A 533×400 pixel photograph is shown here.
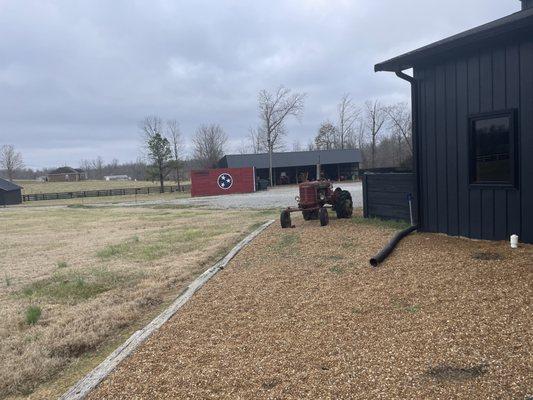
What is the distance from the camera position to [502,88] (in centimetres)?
661

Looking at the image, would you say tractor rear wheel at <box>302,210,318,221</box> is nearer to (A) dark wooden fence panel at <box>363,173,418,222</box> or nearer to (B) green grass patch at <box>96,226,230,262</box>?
(A) dark wooden fence panel at <box>363,173,418,222</box>

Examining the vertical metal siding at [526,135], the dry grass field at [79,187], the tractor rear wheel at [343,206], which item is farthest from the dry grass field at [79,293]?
the dry grass field at [79,187]

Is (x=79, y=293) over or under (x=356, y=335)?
under

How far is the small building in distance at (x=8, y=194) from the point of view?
47.3 m

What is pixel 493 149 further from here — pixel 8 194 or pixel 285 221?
pixel 8 194

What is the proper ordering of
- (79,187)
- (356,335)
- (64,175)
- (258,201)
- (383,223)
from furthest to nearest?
(64,175), (79,187), (258,201), (383,223), (356,335)

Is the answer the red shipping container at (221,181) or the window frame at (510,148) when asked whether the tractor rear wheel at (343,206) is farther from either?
the red shipping container at (221,181)

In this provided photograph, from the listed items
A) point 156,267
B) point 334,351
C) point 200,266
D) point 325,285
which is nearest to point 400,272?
point 325,285

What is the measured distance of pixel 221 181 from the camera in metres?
39.4

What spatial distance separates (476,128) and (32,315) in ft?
22.4

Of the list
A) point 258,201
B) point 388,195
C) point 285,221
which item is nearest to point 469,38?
point 388,195

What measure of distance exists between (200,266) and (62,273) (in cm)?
248

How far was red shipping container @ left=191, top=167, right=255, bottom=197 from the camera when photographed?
3909cm

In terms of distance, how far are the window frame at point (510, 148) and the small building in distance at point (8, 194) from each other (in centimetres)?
4923
